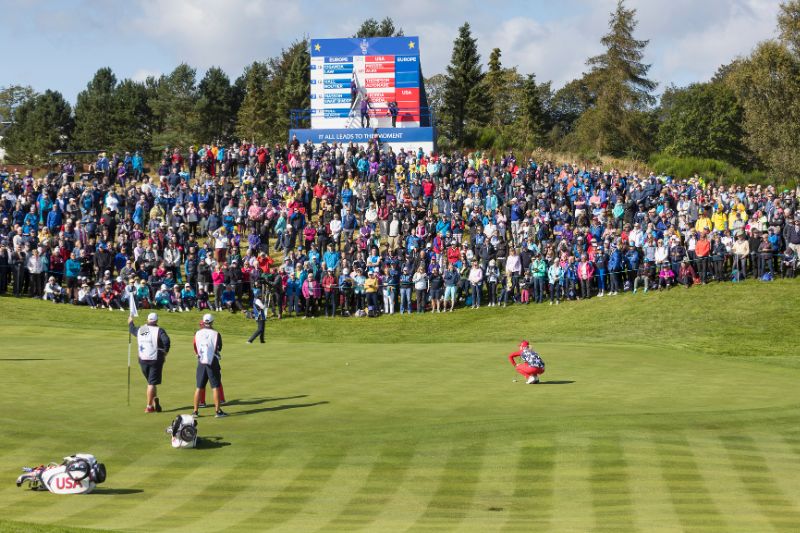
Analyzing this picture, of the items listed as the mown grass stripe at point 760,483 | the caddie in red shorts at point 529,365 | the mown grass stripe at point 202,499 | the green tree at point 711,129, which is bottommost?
the mown grass stripe at point 760,483

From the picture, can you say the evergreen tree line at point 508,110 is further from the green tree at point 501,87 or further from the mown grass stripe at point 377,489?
the mown grass stripe at point 377,489

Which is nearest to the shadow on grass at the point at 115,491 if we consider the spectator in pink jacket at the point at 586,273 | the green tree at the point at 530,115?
the spectator in pink jacket at the point at 586,273

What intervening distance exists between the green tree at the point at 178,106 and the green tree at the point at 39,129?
52.9ft

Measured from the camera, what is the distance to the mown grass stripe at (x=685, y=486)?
582 inches

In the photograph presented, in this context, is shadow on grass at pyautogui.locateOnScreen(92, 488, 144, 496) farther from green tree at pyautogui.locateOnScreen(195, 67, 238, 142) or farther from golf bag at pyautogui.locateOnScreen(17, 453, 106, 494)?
green tree at pyautogui.locateOnScreen(195, 67, 238, 142)

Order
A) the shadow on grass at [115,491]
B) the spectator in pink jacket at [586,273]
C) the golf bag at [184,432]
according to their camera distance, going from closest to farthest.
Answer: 1. the shadow on grass at [115,491]
2. the golf bag at [184,432]
3. the spectator in pink jacket at [586,273]

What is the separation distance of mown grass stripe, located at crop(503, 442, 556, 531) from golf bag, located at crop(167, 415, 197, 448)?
5.99 metres

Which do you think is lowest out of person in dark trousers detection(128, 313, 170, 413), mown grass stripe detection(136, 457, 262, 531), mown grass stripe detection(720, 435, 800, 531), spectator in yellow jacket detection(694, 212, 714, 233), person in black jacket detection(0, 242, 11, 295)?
mown grass stripe detection(720, 435, 800, 531)

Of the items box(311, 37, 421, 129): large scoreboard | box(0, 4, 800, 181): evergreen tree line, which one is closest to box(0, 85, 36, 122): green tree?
box(0, 4, 800, 181): evergreen tree line

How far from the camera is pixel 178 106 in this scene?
132750 mm

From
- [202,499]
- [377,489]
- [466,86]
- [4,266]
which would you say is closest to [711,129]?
[466,86]

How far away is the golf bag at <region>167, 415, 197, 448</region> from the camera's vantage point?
18797mm

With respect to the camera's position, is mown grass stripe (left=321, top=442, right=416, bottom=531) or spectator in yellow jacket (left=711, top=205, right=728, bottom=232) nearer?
mown grass stripe (left=321, top=442, right=416, bottom=531)

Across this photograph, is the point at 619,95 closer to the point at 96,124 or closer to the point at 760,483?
the point at 96,124
